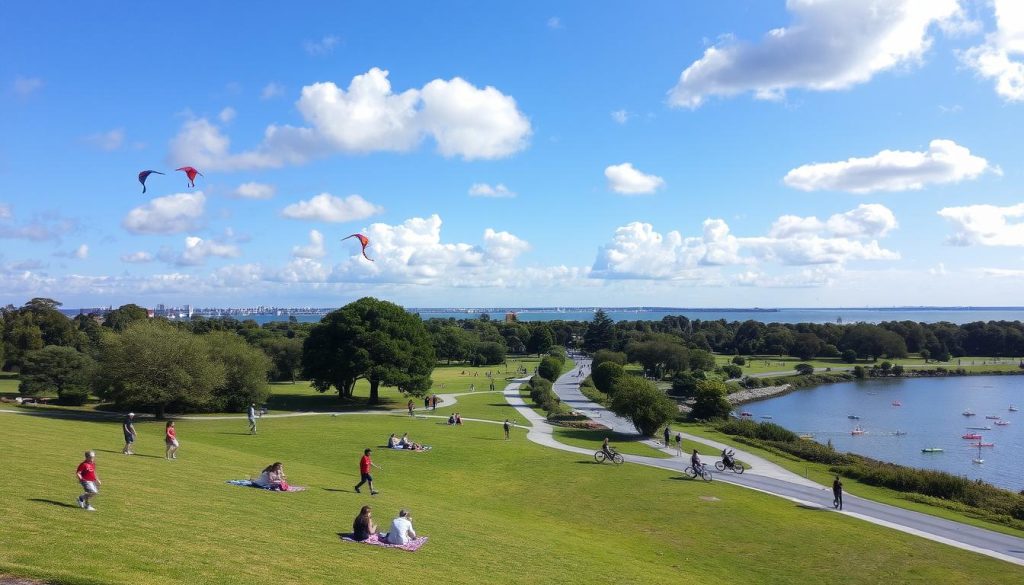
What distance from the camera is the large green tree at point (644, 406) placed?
1746 inches

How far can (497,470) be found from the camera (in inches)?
1183

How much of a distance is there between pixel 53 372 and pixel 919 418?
3737 inches

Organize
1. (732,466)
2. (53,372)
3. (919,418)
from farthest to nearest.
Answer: (919,418) → (53,372) → (732,466)

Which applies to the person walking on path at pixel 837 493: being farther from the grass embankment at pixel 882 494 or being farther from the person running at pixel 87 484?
the person running at pixel 87 484

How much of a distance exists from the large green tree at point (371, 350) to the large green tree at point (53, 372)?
20.6 meters

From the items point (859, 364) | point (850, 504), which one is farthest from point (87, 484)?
point (859, 364)

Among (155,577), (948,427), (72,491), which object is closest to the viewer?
(155,577)

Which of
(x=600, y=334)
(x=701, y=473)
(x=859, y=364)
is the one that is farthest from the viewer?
(x=600, y=334)

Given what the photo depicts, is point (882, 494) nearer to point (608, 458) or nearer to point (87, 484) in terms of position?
point (608, 458)

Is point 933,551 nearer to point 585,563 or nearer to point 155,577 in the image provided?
point 585,563

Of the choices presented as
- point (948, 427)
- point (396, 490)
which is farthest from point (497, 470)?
point (948, 427)

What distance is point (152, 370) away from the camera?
4122 centimetres

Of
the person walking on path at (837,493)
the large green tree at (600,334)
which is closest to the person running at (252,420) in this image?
the person walking on path at (837,493)

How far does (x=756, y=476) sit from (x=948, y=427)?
169ft
